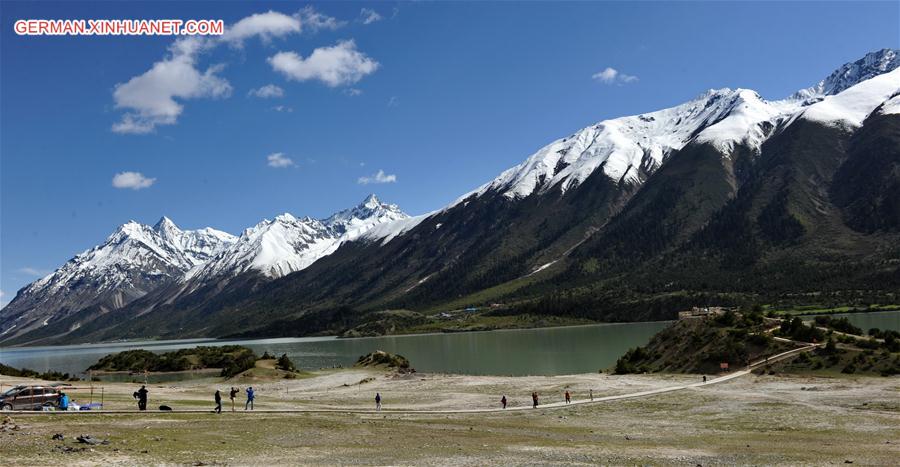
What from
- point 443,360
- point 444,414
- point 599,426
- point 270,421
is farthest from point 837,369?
point 443,360

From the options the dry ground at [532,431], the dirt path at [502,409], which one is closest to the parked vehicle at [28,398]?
the dirt path at [502,409]

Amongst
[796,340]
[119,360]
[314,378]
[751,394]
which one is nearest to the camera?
[751,394]

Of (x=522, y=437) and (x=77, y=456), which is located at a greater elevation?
(x=77, y=456)

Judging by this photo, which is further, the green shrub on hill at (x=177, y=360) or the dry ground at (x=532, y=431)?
the green shrub on hill at (x=177, y=360)

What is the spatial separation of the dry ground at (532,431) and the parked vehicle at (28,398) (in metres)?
5.21

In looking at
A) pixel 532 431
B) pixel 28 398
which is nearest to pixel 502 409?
pixel 532 431

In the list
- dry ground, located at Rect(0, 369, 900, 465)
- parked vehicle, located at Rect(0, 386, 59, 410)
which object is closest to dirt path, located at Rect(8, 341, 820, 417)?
dry ground, located at Rect(0, 369, 900, 465)

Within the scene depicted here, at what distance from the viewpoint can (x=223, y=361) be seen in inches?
5468

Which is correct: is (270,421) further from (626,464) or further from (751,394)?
(751,394)

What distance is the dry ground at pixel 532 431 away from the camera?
32125mm

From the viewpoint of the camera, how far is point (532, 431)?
148 feet

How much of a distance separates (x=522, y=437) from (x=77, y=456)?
80.5 ft

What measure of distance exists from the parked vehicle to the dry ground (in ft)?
17.1

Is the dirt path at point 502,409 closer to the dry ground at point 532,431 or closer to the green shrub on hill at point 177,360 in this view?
the dry ground at point 532,431
